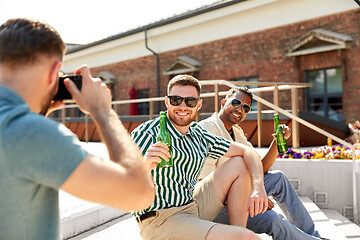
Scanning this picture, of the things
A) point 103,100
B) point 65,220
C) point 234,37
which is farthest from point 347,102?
point 103,100

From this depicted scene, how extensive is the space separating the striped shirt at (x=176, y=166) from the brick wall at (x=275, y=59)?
7.95 meters

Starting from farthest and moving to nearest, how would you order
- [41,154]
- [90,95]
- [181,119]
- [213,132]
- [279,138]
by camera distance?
1. [279,138]
2. [213,132]
3. [181,119]
4. [90,95]
5. [41,154]

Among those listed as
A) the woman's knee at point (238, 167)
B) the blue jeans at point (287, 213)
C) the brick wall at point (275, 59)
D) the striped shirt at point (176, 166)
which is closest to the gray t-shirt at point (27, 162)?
the striped shirt at point (176, 166)

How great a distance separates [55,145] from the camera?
0.81 m

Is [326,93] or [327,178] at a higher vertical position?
[326,93]

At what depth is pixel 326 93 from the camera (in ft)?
31.6

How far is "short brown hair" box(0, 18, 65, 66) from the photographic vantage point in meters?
0.91

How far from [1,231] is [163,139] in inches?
47.6

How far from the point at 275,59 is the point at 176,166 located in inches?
350

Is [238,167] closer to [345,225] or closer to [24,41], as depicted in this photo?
[24,41]

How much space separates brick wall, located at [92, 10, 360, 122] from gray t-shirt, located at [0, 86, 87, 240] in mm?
9223

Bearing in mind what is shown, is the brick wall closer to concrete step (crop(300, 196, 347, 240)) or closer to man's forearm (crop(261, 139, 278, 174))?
concrete step (crop(300, 196, 347, 240))

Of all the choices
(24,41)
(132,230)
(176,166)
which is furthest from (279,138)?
(24,41)

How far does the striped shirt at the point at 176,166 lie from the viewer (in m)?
1.94
